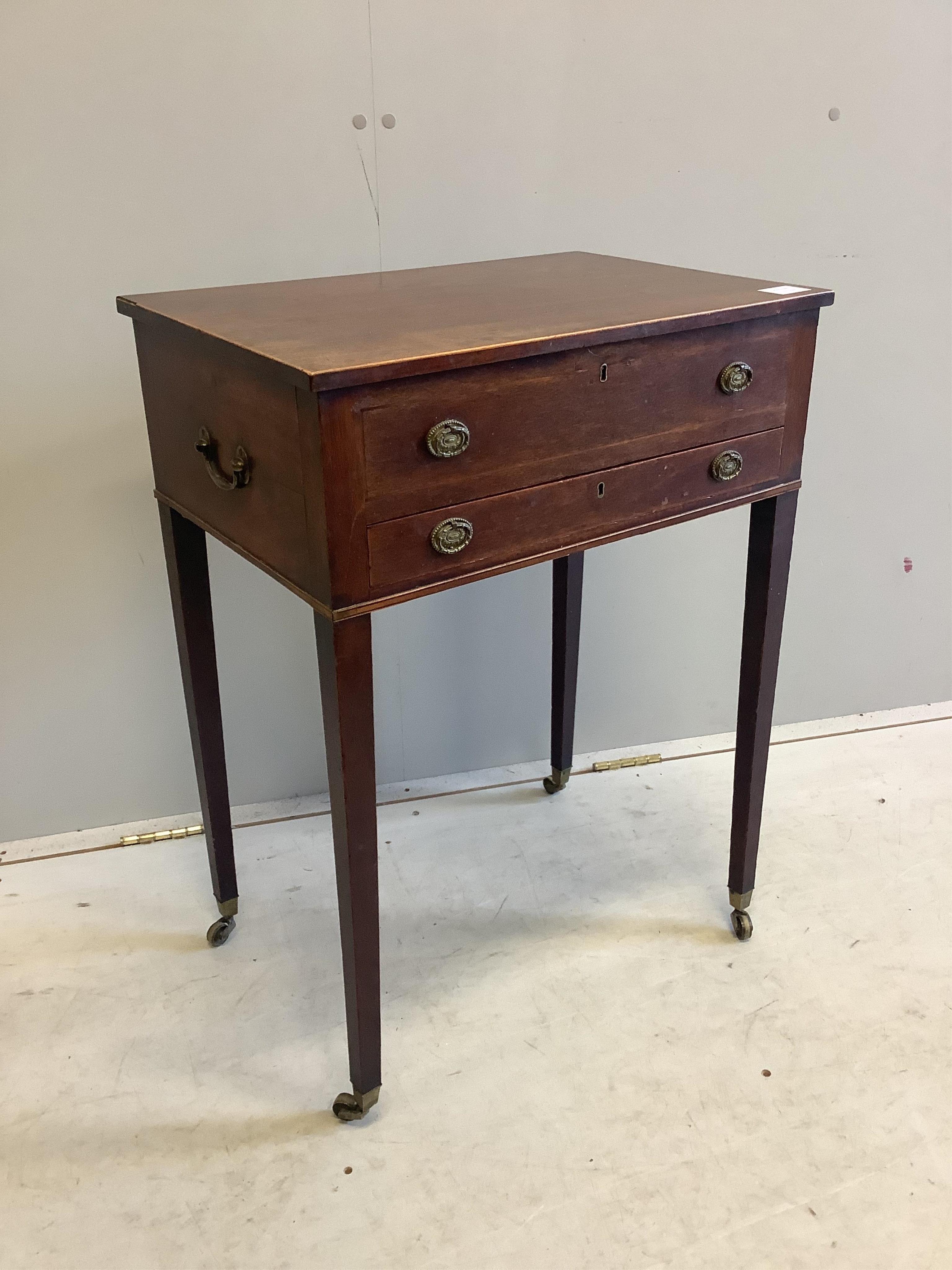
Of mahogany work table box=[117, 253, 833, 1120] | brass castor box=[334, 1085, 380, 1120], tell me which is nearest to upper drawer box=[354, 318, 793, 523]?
mahogany work table box=[117, 253, 833, 1120]

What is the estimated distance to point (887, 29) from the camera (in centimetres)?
191

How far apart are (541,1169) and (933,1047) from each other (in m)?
0.58

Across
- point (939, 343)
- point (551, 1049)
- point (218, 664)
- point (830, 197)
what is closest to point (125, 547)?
point (218, 664)

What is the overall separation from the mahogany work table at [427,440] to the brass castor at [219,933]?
0.29m

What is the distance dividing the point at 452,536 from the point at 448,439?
11cm

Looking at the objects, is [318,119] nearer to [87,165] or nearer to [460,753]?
[87,165]

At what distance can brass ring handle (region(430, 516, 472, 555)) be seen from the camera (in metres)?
1.19

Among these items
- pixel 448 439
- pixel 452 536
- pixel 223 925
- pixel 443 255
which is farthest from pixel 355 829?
pixel 443 255

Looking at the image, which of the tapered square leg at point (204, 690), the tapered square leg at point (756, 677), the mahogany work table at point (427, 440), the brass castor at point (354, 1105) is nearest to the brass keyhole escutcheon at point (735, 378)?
the mahogany work table at point (427, 440)

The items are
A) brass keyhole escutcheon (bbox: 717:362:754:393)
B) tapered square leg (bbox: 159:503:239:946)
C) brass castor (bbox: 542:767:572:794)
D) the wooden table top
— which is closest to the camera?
the wooden table top

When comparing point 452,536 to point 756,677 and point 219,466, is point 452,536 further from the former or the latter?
point 756,677

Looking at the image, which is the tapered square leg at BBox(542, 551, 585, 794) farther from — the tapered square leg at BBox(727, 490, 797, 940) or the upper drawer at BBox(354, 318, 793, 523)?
the upper drawer at BBox(354, 318, 793, 523)

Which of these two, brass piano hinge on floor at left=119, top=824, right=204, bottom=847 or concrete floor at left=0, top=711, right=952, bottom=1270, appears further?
brass piano hinge on floor at left=119, top=824, right=204, bottom=847

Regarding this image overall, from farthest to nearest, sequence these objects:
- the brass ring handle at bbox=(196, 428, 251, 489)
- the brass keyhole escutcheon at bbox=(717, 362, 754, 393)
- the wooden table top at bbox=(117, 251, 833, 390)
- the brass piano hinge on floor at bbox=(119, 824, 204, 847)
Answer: the brass piano hinge on floor at bbox=(119, 824, 204, 847) → the brass keyhole escutcheon at bbox=(717, 362, 754, 393) → the brass ring handle at bbox=(196, 428, 251, 489) → the wooden table top at bbox=(117, 251, 833, 390)
